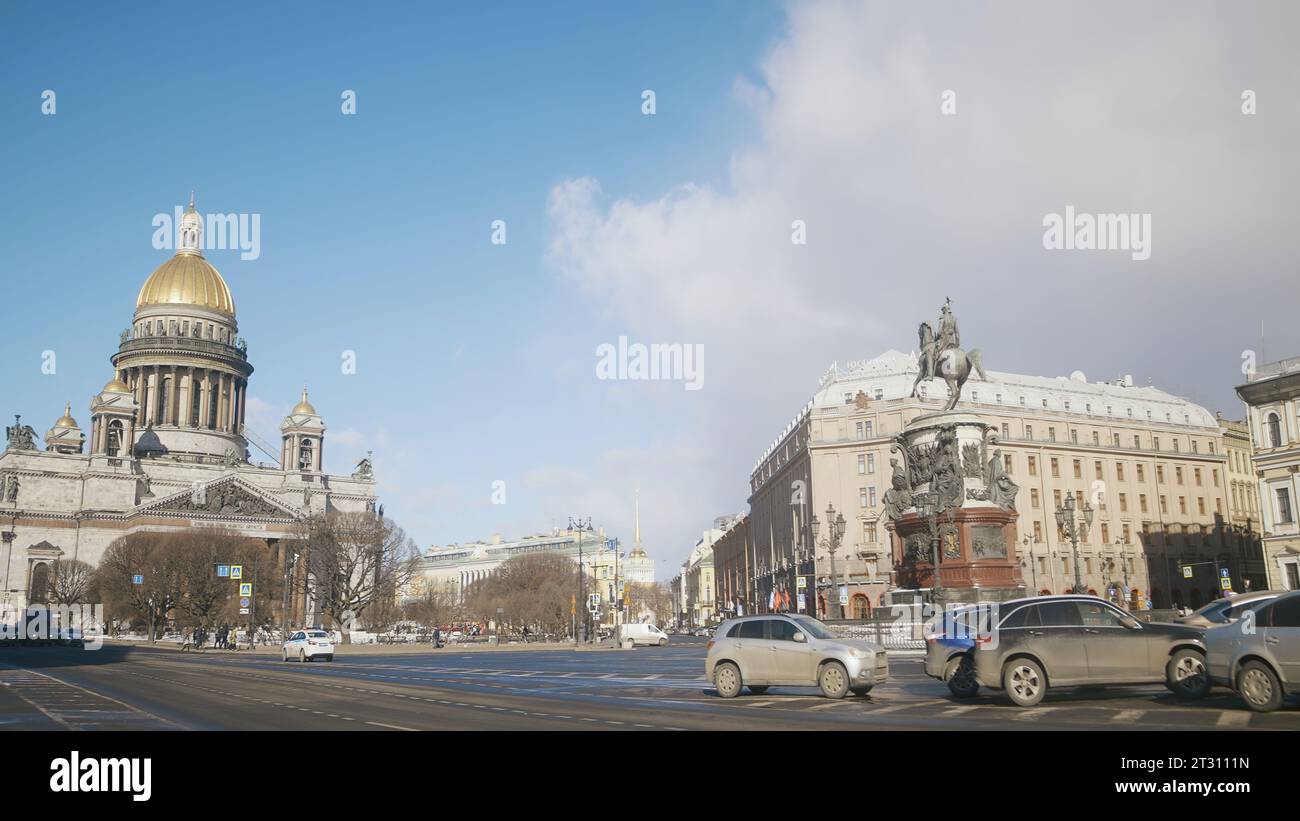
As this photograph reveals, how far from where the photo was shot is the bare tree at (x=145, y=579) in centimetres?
8319

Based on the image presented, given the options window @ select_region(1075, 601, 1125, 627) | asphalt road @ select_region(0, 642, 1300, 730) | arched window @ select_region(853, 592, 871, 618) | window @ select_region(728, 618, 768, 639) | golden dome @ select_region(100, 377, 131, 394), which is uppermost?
golden dome @ select_region(100, 377, 131, 394)

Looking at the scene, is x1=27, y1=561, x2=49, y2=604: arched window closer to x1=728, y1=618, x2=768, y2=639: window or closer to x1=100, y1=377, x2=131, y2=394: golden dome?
x1=100, y1=377, x2=131, y2=394: golden dome

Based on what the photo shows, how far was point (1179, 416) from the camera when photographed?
A: 335ft

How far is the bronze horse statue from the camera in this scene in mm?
44125

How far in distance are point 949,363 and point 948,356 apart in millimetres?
330

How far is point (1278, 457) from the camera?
188ft

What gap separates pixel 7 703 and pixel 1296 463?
6341cm

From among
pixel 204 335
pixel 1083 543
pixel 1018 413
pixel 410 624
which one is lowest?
pixel 410 624

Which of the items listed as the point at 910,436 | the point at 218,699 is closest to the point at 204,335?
the point at 910,436

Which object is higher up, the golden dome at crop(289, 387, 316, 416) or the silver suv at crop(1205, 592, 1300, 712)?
the golden dome at crop(289, 387, 316, 416)

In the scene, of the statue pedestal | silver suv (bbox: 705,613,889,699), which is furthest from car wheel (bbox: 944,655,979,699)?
the statue pedestal

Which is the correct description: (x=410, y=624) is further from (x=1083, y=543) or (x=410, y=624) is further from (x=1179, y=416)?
(x=1179, y=416)

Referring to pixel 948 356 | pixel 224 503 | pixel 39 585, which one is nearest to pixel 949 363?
pixel 948 356

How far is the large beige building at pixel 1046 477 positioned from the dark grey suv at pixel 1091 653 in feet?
205
